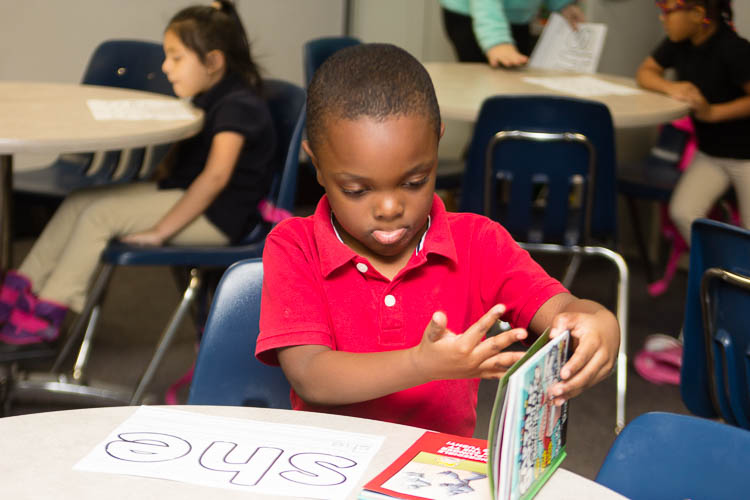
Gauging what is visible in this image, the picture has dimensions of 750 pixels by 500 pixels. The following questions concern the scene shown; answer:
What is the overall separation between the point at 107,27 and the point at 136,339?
1.66 m

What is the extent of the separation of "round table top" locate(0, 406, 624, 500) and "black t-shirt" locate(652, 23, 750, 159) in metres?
2.29

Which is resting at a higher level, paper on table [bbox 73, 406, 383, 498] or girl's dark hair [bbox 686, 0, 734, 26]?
girl's dark hair [bbox 686, 0, 734, 26]

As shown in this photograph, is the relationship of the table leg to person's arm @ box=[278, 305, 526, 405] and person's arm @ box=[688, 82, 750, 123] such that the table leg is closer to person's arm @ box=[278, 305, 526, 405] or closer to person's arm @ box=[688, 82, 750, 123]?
person's arm @ box=[278, 305, 526, 405]

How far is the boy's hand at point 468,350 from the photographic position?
0.84 m

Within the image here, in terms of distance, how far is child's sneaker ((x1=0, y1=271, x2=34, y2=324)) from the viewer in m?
2.27

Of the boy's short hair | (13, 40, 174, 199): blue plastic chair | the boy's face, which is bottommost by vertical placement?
(13, 40, 174, 199): blue plastic chair

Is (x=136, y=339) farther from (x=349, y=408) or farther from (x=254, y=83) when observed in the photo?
(x=349, y=408)

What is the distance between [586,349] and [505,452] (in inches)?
9.8

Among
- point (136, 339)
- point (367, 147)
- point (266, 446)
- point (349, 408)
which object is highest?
point (367, 147)

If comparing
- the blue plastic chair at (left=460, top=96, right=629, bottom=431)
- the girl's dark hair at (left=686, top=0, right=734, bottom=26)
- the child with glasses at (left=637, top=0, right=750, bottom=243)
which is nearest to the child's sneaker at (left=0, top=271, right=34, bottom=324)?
the blue plastic chair at (left=460, top=96, right=629, bottom=431)

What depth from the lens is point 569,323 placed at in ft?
3.17

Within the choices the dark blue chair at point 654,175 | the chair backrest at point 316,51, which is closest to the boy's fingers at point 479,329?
the dark blue chair at point 654,175

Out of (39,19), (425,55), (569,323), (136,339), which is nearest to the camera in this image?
(569,323)

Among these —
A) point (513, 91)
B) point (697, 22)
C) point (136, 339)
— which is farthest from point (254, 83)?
point (697, 22)
